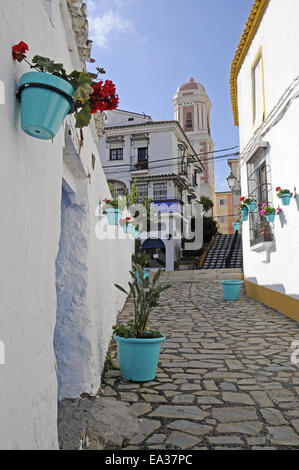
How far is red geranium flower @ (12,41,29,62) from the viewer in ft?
4.47

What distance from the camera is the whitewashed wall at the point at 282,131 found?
611 cm

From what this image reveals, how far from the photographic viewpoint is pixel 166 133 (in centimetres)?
2367

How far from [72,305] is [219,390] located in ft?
5.35

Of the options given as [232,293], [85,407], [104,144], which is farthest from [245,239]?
[104,144]

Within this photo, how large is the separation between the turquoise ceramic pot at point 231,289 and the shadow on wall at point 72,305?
6.33 m

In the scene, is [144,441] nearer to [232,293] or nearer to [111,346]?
[111,346]

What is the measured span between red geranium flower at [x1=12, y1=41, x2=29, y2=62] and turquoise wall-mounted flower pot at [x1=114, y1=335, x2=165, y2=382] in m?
2.73

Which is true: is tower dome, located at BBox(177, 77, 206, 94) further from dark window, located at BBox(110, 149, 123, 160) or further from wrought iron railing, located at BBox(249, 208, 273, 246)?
wrought iron railing, located at BBox(249, 208, 273, 246)

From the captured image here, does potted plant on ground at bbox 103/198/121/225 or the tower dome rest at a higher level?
the tower dome

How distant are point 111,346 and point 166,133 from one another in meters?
20.6

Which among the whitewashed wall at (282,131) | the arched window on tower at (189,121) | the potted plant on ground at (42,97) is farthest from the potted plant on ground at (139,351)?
the arched window on tower at (189,121)

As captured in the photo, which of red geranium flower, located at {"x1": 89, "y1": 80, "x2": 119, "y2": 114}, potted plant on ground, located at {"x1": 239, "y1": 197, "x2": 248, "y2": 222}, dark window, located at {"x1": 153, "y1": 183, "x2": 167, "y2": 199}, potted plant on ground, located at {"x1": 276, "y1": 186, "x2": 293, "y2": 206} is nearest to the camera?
red geranium flower, located at {"x1": 89, "y1": 80, "x2": 119, "y2": 114}

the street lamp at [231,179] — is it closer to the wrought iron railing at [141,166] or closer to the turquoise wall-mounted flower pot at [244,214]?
the turquoise wall-mounted flower pot at [244,214]

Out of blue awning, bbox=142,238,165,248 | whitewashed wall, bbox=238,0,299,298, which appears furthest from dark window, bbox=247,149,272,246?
blue awning, bbox=142,238,165,248
